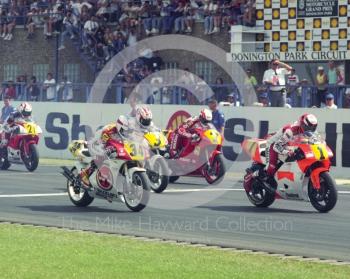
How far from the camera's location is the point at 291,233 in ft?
46.2

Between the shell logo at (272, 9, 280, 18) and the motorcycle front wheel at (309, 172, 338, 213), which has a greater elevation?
the shell logo at (272, 9, 280, 18)

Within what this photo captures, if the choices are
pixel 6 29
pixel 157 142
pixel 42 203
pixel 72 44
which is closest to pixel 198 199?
pixel 157 142

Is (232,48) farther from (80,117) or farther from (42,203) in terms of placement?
(42,203)

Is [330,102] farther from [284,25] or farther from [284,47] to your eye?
[284,25]

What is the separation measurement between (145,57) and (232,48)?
295 cm

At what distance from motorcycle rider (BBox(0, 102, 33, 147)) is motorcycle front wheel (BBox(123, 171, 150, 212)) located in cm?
919

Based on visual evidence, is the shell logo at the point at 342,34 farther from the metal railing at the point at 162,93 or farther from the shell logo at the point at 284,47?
the metal railing at the point at 162,93

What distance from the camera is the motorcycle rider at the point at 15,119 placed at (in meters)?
25.1

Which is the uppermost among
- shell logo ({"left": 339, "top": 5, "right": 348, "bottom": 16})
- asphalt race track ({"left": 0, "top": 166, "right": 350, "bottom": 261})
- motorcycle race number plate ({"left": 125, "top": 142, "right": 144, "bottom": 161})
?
shell logo ({"left": 339, "top": 5, "right": 348, "bottom": 16})

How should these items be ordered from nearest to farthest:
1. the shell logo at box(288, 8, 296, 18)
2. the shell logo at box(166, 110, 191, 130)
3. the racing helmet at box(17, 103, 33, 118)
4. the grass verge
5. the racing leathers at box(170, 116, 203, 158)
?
1. the grass verge
2. the racing leathers at box(170, 116, 203, 158)
3. the racing helmet at box(17, 103, 33, 118)
4. the shell logo at box(166, 110, 191, 130)
5. the shell logo at box(288, 8, 296, 18)

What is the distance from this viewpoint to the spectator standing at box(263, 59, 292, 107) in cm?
2586

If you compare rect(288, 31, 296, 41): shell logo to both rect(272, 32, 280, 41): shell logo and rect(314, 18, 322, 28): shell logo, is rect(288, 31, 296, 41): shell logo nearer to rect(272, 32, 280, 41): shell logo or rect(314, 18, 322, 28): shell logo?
rect(272, 32, 280, 41): shell logo

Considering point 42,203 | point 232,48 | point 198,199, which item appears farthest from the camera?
point 232,48

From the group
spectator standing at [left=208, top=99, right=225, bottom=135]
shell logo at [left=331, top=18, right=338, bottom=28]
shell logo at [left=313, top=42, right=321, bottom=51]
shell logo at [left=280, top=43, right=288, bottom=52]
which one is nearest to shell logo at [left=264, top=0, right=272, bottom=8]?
shell logo at [left=280, top=43, right=288, bottom=52]
